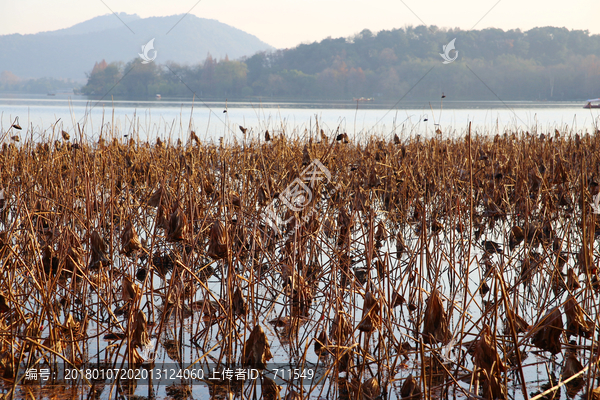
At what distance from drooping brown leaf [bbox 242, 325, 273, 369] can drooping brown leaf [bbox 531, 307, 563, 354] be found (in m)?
0.79

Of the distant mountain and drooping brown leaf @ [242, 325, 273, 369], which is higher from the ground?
the distant mountain

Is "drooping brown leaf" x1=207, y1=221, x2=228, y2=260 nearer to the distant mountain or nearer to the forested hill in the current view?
the forested hill

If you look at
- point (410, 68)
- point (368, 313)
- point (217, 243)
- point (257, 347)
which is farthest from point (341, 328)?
point (410, 68)

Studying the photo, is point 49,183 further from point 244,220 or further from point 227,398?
point 227,398

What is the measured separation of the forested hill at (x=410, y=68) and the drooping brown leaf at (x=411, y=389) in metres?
29.6

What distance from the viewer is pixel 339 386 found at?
5.89 feet

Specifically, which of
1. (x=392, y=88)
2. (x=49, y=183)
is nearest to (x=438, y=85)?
(x=392, y=88)

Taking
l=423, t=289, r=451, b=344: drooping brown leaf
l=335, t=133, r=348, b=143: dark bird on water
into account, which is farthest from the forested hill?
l=423, t=289, r=451, b=344: drooping brown leaf

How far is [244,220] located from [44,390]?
111cm

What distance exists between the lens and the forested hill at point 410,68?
95.7 ft

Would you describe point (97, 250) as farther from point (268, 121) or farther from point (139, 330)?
point (268, 121)

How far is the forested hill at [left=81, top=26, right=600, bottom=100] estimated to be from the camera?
29159 mm

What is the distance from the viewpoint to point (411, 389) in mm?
1578

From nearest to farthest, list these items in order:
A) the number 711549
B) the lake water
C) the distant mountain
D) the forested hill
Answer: the number 711549
the lake water
the forested hill
the distant mountain
